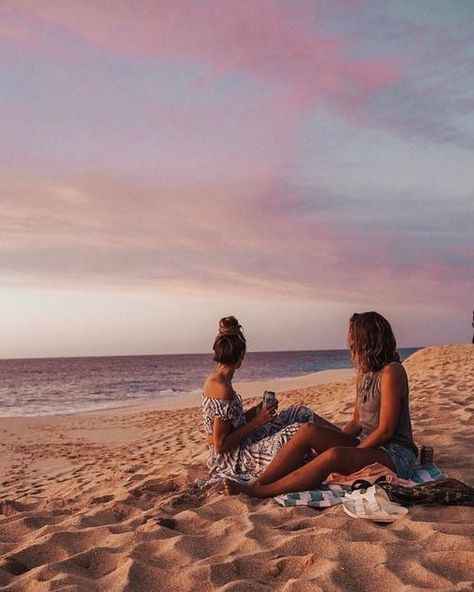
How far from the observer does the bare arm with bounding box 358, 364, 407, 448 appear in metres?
4.93

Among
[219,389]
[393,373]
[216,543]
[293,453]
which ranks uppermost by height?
[393,373]

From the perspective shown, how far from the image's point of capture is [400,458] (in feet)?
16.5

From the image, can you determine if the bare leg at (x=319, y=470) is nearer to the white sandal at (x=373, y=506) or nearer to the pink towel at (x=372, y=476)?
the pink towel at (x=372, y=476)

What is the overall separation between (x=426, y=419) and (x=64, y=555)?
17.6 ft

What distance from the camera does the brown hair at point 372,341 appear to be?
16.4 ft

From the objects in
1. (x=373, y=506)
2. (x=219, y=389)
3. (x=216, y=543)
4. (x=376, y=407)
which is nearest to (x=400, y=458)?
(x=376, y=407)

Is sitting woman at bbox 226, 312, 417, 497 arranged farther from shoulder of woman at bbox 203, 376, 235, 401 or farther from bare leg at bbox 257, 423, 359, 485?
shoulder of woman at bbox 203, 376, 235, 401

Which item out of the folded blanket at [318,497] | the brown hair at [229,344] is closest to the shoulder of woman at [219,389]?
the brown hair at [229,344]

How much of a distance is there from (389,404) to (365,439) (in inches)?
14.0

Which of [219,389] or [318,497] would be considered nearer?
[318,497]

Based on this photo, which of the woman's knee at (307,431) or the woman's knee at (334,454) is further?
the woman's knee at (307,431)

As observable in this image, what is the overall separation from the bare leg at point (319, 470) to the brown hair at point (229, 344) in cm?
108

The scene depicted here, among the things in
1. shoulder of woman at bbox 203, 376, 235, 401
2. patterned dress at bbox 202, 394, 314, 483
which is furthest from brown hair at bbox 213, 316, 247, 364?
patterned dress at bbox 202, 394, 314, 483

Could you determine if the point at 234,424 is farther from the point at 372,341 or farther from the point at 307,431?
the point at 372,341
